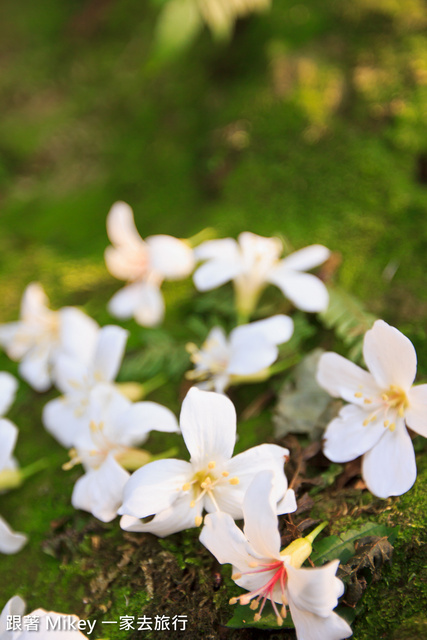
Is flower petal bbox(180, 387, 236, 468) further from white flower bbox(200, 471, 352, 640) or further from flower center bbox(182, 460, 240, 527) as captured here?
white flower bbox(200, 471, 352, 640)

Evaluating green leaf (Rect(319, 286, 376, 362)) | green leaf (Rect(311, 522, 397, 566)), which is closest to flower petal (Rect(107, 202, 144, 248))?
green leaf (Rect(319, 286, 376, 362))

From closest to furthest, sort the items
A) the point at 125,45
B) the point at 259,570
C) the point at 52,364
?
the point at 259,570 < the point at 52,364 < the point at 125,45

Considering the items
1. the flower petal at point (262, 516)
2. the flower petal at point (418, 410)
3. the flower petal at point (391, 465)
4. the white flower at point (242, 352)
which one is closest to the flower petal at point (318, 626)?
the flower petal at point (262, 516)

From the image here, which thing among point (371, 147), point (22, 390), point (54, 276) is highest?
point (371, 147)

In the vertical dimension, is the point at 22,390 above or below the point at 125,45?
below

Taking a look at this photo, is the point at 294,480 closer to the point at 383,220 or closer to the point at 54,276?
the point at 383,220

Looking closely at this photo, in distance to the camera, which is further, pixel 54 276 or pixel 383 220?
pixel 54 276

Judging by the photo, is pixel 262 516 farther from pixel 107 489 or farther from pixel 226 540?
pixel 107 489

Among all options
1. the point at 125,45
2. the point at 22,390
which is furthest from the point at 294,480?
the point at 125,45
